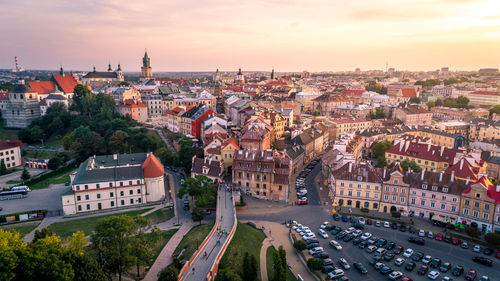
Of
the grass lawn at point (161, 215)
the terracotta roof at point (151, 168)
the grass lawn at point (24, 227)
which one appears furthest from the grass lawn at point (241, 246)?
the grass lawn at point (24, 227)

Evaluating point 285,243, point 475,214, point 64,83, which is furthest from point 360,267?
point 64,83

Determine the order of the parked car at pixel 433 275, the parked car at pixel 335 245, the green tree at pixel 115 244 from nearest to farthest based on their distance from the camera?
1. the green tree at pixel 115 244
2. the parked car at pixel 433 275
3. the parked car at pixel 335 245

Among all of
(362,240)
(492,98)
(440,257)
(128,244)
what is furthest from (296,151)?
(492,98)

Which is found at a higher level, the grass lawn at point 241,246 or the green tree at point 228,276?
the green tree at point 228,276

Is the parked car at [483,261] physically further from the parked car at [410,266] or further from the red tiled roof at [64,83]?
the red tiled roof at [64,83]

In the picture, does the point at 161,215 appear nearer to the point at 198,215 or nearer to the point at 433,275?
the point at 198,215

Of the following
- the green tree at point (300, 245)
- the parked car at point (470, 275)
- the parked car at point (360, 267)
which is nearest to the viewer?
the parked car at point (470, 275)
